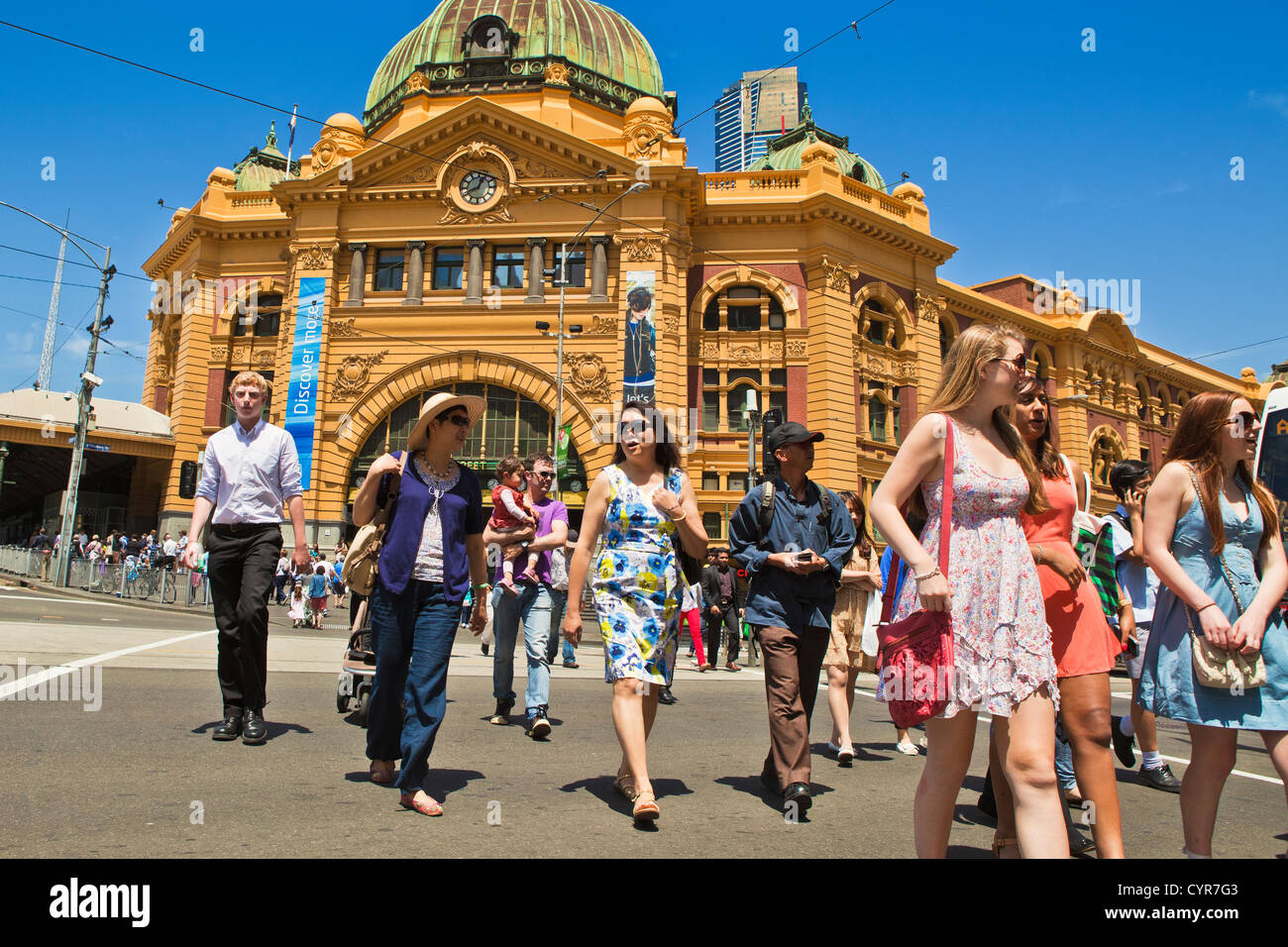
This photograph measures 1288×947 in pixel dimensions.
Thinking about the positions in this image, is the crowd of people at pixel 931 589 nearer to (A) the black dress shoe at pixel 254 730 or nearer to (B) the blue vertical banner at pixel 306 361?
(A) the black dress shoe at pixel 254 730

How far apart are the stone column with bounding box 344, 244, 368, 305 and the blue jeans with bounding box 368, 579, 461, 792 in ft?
95.2

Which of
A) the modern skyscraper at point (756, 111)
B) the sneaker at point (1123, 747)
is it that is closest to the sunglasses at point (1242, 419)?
the sneaker at point (1123, 747)

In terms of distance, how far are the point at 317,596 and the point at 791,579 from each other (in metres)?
15.9

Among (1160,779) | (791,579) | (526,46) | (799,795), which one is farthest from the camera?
(526,46)

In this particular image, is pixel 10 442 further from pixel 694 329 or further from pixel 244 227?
pixel 694 329

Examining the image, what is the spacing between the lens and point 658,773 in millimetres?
5375

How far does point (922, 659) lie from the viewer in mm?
2992

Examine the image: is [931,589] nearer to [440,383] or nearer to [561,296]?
[561,296]

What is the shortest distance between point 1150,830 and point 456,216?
3036cm

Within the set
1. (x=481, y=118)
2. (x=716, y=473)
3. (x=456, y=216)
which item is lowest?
(x=716, y=473)

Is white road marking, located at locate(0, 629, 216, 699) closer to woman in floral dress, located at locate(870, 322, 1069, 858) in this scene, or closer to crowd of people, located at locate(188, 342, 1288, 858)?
crowd of people, located at locate(188, 342, 1288, 858)

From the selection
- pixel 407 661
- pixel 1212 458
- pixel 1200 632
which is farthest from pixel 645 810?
pixel 1212 458
